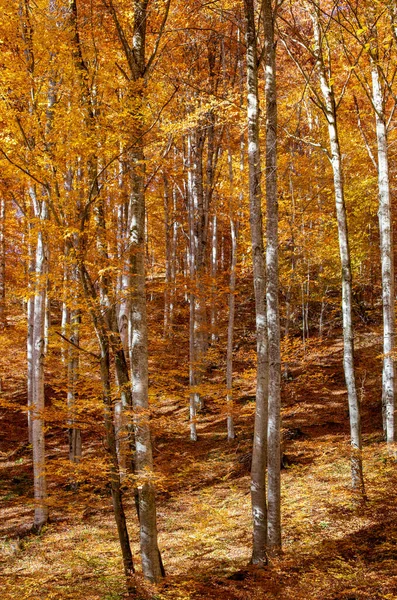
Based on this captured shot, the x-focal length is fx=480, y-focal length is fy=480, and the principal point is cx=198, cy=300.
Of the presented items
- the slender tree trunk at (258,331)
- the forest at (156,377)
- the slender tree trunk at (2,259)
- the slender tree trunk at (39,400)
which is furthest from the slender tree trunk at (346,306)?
the slender tree trunk at (2,259)

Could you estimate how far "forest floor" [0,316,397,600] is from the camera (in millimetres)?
5820

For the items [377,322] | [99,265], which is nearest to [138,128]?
[99,265]

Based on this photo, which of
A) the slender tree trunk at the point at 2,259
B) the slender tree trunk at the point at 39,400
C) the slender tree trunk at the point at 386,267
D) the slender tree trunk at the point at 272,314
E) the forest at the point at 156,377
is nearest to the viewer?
the slender tree trunk at the point at 272,314

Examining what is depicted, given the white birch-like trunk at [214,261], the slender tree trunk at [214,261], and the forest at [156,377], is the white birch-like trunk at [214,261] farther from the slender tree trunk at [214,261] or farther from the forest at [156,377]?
the forest at [156,377]

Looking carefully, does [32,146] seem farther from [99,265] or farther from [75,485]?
[75,485]

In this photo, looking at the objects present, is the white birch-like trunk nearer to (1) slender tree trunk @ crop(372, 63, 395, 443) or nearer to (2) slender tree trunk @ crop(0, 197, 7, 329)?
(1) slender tree trunk @ crop(372, 63, 395, 443)

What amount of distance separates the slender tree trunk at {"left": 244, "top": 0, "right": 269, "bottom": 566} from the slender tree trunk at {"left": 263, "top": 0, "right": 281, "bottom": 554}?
0.08 metres

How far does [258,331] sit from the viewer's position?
6520mm

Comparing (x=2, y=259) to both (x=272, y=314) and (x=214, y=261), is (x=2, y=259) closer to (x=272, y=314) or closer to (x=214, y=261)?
(x=214, y=261)

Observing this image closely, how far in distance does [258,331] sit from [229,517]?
183 inches

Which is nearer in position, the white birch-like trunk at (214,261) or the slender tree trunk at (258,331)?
the slender tree trunk at (258,331)

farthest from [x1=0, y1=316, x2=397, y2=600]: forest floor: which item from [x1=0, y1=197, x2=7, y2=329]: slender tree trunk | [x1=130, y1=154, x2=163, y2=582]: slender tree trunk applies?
[x1=0, y1=197, x2=7, y2=329]: slender tree trunk

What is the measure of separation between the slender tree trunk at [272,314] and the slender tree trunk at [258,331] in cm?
8

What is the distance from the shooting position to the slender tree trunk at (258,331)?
630cm
